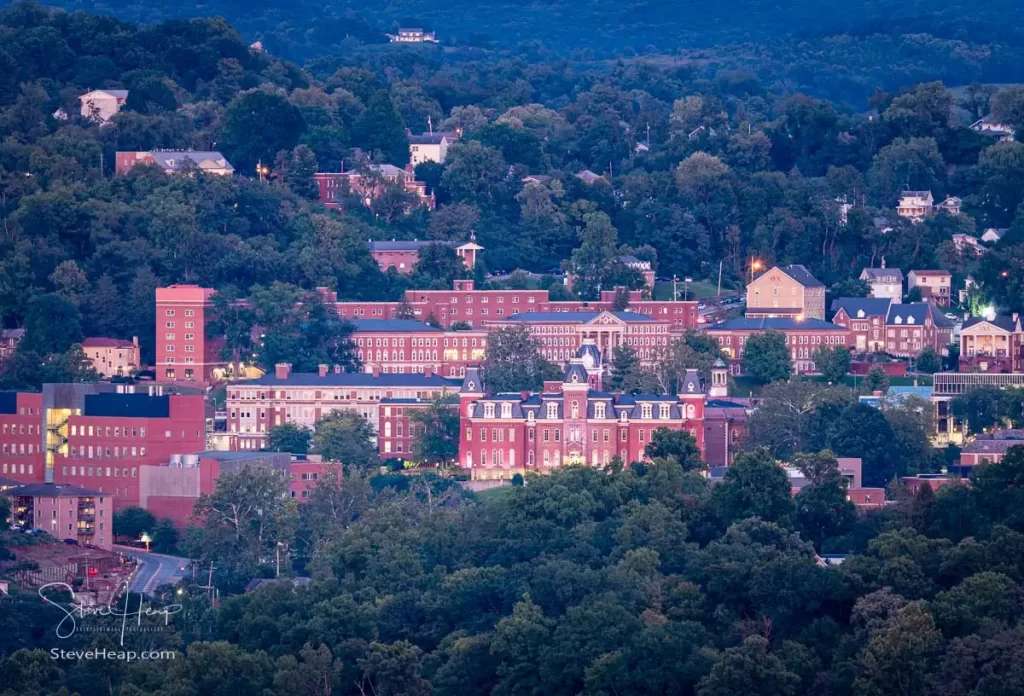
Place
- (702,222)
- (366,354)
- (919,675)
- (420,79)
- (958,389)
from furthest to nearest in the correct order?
1. (420,79)
2. (702,222)
3. (366,354)
4. (958,389)
5. (919,675)

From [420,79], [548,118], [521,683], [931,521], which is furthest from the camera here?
[420,79]

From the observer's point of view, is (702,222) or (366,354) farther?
(702,222)

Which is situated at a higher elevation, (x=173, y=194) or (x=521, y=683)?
(x=173, y=194)

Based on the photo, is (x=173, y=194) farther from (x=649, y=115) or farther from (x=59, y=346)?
(x=649, y=115)

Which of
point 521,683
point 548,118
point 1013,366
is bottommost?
point 521,683

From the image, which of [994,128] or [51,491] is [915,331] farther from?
[51,491]

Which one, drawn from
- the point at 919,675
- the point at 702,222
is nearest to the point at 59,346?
the point at 702,222

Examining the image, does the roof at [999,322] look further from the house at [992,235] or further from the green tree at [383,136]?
the green tree at [383,136]
